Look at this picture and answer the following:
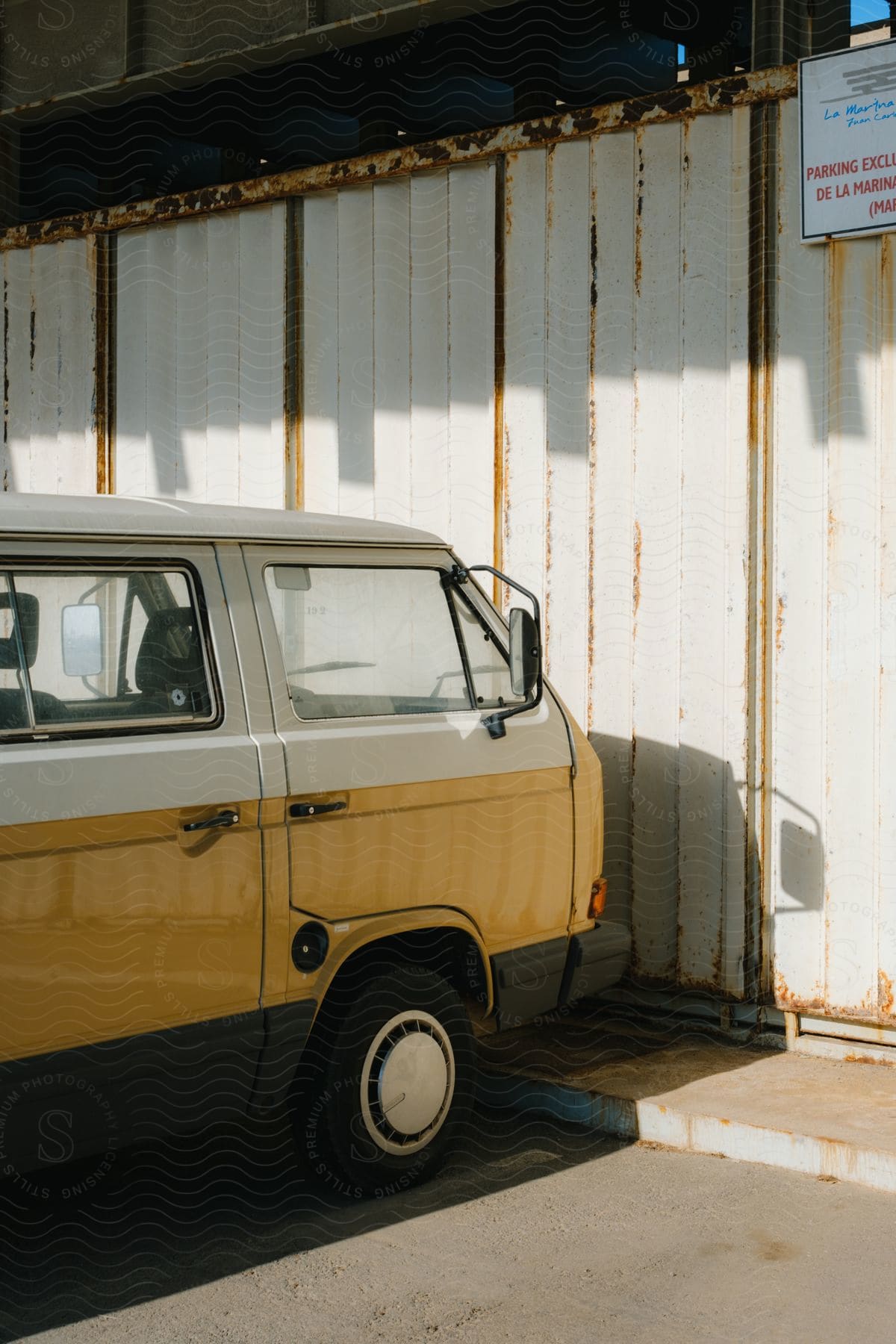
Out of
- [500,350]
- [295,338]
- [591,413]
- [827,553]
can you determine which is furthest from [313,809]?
[295,338]

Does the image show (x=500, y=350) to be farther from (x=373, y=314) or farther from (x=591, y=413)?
(x=373, y=314)

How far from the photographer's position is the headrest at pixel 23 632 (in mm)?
3730

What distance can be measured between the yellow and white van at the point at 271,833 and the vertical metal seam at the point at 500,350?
170 cm

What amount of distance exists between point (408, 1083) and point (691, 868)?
203cm

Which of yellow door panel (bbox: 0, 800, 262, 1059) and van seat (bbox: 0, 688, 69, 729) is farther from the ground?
van seat (bbox: 0, 688, 69, 729)

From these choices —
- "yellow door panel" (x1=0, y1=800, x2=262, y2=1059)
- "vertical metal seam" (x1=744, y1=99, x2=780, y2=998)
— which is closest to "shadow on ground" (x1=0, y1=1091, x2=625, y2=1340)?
"yellow door panel" (x1=0, y1=800, x2=262, y2=1059)

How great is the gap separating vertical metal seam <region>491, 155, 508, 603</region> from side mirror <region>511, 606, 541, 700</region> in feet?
6.16

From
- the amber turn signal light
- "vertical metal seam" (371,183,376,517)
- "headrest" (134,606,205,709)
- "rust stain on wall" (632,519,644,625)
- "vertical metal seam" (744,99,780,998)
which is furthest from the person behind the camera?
"vertical metal seam" (371,183,376,517)

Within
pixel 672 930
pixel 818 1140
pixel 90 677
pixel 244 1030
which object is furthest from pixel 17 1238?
pixel 672 930

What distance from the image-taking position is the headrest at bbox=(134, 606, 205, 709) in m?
4.13

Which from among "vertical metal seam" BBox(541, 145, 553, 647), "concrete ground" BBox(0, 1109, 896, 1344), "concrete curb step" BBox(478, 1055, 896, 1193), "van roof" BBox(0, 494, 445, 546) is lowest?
"concrete ground" BBox(0, 1109, 896, 1344)

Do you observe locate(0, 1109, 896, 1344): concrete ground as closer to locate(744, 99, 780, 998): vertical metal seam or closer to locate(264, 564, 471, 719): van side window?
locate(744, 99, 780, 998): vertical metal seam

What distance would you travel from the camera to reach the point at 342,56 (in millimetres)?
7738

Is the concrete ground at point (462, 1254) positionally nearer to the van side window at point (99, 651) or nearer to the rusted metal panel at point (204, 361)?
Answer: the van side window at point (99, 651)
